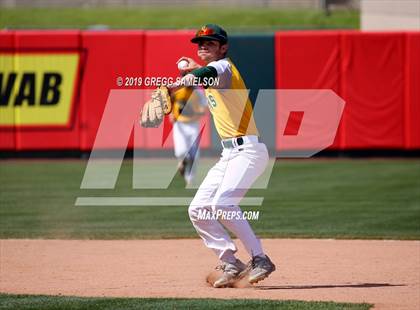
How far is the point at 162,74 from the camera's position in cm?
2247

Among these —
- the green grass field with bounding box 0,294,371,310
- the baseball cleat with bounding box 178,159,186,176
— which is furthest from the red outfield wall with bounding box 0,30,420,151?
the green grass field with bounding box 0,294,371,310

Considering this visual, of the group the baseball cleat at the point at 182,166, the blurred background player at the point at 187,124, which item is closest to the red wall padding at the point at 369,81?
the blurred background player at the point at 187,124

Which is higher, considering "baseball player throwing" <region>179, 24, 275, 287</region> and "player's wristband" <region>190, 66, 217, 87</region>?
"player's wristband" <region>190, 66, 217, 87</region>

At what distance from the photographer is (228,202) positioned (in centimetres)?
968

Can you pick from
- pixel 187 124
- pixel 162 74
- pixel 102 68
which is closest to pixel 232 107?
pixel 187 124

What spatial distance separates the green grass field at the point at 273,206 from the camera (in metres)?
13.8

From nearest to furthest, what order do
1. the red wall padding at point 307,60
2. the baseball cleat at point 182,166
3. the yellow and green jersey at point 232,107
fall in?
the yellow and green jersey at point 232,107, the baseball cleat at point 182,166, the red wall padding at point 307,60

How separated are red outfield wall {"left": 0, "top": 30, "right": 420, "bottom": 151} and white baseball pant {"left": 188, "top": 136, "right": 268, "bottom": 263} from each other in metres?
12.4

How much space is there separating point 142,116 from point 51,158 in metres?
13.6

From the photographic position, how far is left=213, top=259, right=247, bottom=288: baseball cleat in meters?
9.88

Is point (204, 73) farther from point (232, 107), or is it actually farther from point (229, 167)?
point (229, 167)

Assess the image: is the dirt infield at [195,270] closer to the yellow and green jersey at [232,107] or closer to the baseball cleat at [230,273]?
the baseball cleat at [230,273]

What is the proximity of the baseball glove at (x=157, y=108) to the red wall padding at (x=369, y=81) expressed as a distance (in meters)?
13.0

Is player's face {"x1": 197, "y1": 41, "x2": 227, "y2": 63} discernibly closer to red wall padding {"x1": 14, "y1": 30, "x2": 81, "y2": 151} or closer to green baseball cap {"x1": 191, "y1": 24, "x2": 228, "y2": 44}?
green baseball cap {"x1": 191, "y1": 24, "x2": 228, "y2": 44}
